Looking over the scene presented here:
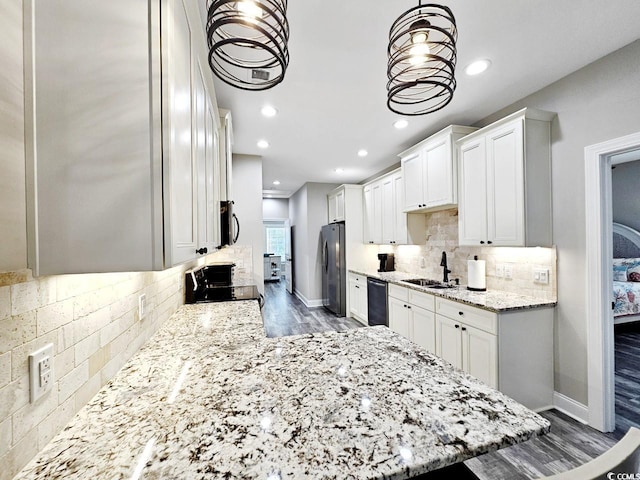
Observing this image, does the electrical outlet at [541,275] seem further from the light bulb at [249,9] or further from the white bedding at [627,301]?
the light bulb at [249,9]

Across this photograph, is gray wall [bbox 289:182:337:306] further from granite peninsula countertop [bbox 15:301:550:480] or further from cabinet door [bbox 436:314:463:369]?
granite peninsula countertop [bbox 15:301:550:480]

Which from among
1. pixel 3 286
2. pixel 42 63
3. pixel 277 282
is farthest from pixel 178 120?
pixel 277 282

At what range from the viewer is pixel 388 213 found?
13.9 feet

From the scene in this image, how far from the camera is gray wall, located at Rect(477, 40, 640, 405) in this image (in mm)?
1855

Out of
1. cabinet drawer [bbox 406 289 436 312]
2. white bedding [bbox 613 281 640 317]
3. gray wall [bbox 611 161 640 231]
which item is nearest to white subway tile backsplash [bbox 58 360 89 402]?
cabinet drawer [bbox 406 289 436 312]

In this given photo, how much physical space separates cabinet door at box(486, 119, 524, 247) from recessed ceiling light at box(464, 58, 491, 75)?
531 millimetres

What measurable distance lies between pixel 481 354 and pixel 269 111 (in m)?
2.90

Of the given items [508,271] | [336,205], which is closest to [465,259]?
[508,271]

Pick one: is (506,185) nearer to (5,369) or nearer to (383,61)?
(383,61)

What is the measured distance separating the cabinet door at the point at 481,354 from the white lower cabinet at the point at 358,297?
6.79 ft

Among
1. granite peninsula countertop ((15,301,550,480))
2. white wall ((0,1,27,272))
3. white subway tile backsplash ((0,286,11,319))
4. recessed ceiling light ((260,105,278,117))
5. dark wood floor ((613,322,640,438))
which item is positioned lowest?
dark wood floor ((613,322,640,438))

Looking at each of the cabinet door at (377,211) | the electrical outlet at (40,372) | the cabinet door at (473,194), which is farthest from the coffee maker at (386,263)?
the electrical outlet at (40,372)

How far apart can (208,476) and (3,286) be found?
0.61 meters

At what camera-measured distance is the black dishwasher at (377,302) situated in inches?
145
